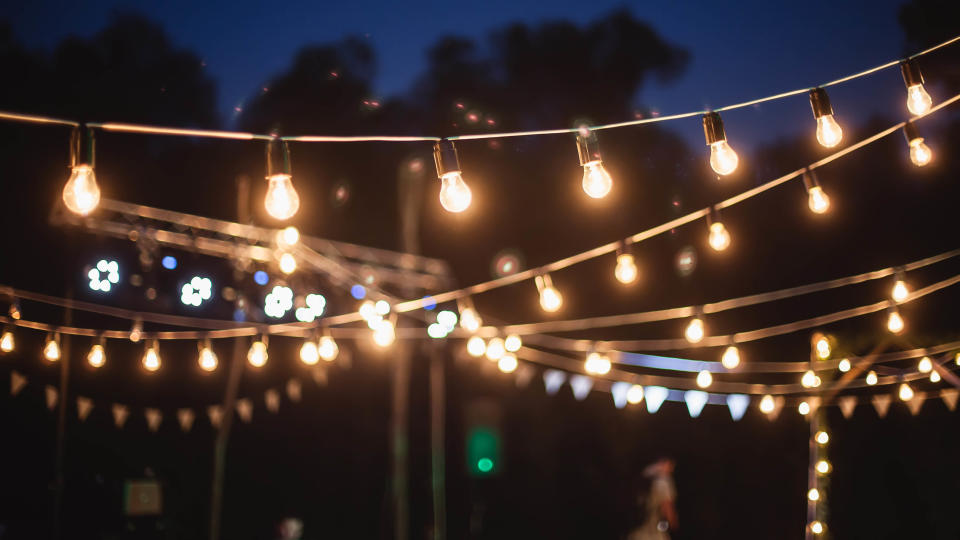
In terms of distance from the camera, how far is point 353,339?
44.7 ft

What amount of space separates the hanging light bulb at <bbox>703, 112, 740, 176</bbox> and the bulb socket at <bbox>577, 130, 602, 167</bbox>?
438mm

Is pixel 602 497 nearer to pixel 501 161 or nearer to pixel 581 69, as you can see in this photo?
pixel 501 161

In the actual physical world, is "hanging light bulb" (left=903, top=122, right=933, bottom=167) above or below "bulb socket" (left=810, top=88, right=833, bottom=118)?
above

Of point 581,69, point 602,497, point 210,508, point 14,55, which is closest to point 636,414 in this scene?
point 602,497

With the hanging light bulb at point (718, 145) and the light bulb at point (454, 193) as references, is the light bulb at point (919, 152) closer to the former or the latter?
the hanging light bulb at point (718, 145)

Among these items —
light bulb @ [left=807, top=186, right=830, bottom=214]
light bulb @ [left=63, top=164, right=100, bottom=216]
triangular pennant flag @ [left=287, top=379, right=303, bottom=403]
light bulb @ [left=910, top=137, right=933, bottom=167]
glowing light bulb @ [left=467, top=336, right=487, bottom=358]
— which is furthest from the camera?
triangular pennant flag @ [left=287, top=379, right=303, bottom=403]

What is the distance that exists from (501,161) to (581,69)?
1.97 meters

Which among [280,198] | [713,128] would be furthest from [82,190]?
[713,128]

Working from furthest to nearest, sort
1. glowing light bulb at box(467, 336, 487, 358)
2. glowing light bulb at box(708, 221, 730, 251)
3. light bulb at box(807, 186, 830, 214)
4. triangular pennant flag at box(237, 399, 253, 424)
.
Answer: triangular pennant flag at box(237, 399, 253, 424), glowing light bulb at box(467, 336, 487, 358), glowing light bulb at box(708, 221, 730, 251), light bulb at box(807, 186, 830, 214)

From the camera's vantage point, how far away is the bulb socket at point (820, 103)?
3170 mm

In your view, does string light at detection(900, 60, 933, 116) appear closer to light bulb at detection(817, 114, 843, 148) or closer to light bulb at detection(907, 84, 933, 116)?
light bulb at detection(907, 84, 933, 116)

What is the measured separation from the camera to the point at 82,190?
106 inches

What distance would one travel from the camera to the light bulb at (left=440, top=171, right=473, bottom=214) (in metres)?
3.10

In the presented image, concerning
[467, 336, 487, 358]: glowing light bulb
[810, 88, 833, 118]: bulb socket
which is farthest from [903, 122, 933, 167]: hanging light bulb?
[467, 336, 487, 358]: glowing light bulb
